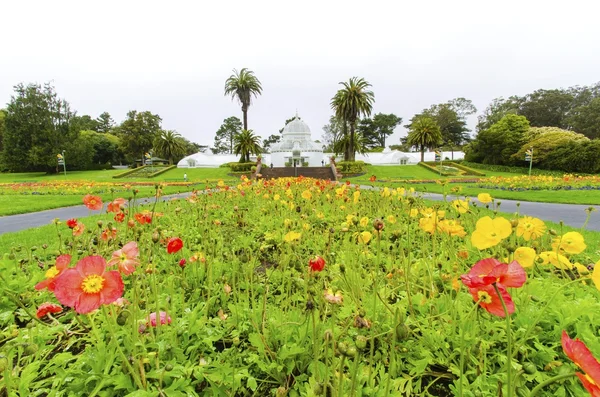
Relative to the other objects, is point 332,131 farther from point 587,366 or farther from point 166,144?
point 587,366

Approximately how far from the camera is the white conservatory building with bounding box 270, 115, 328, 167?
34.0m

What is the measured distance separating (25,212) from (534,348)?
27.8ft

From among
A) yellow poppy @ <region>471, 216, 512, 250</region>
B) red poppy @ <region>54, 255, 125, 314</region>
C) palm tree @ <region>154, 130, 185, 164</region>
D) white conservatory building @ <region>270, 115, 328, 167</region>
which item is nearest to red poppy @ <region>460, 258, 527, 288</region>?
yellow poppy @ <region>471, 216, 512, 250</region>

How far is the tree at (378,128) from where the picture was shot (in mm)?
52362

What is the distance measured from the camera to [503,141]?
92.0ft

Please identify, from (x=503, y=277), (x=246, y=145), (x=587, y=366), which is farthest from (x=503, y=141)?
(x=587, y=366)

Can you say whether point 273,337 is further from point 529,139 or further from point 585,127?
point 585,127

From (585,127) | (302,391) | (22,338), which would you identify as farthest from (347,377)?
(585,127)

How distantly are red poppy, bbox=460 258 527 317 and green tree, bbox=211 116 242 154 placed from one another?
56.0 meters

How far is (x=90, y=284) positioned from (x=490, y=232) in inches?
47.0

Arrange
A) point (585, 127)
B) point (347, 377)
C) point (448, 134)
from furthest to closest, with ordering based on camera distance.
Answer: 1. point (448, 134)
2. point (585, 127)
3. point (347, 377)

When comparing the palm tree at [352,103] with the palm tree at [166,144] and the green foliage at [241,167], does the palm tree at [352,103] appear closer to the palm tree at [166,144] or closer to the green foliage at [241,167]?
the green foliage at [241,167]

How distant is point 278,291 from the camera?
2.16 m

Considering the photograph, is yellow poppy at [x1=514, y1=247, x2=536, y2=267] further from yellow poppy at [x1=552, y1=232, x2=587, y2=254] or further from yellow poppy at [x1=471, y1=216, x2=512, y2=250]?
yellow poppy at [x1=552, y1=232, x2=587, y2=254]
